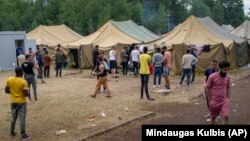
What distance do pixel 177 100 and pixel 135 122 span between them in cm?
385

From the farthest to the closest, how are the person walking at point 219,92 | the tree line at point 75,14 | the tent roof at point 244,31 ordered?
the tree line at point 75,14 < the tent roof at point 244,31 < the person walking at point 219,92

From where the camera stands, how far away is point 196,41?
24.8 metres

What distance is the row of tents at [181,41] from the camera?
2422cm

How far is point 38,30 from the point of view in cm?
3631

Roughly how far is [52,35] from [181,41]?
47.0 feet

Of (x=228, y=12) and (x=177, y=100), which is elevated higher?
(x=228, y=12)

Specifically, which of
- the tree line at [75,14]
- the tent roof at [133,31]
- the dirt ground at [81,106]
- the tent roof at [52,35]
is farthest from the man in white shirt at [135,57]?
the tree line at [75,14]

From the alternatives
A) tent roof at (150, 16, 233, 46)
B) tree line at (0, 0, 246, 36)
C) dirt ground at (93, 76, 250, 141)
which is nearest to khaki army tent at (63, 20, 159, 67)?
tent roof at (150, 16, 233, 46)

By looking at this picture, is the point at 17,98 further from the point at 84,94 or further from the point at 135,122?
Result: the point at 84,94

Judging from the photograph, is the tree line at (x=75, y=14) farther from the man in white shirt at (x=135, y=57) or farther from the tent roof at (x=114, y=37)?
the man in white shirt at (x=135, y=57)

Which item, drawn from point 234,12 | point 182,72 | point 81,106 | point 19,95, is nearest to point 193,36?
point 182,72

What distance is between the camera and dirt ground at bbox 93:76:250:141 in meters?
9.91

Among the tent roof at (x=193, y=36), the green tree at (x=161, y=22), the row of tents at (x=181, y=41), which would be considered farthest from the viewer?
the green tree at (x=161, y=22)

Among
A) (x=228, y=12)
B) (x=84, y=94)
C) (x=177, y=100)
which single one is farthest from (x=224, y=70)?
(x=228, y=12)
